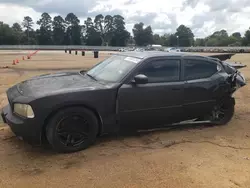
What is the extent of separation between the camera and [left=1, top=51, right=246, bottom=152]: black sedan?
14.3ft

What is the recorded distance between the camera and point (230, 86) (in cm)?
598

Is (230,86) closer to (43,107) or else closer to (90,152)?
(90,152)

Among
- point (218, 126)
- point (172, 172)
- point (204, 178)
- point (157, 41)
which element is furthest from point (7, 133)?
point (157, 41)

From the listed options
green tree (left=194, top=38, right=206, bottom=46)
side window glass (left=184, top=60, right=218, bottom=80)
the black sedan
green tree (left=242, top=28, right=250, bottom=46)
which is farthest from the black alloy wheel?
green tree (left=194, top=38, right=206, bottom=46)

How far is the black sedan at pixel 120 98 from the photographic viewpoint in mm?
4359

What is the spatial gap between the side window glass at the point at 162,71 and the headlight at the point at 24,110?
1865 mm

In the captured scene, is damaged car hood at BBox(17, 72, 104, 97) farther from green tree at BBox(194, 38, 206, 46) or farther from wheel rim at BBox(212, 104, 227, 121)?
green tree at BBox(194, 38, 206, 46)

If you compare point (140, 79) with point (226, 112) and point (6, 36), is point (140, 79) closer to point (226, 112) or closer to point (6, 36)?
point (226, 112)

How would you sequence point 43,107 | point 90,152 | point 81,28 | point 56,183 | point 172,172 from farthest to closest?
point 81,28 → point 90,152 → point 43,107 → point 172,172 → point 56,183

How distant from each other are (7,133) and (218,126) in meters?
3.99

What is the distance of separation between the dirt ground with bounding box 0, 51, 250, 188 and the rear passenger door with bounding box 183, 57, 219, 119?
470mm

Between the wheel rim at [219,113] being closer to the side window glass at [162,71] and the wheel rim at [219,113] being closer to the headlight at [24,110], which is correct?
the side window glass at [162,71]

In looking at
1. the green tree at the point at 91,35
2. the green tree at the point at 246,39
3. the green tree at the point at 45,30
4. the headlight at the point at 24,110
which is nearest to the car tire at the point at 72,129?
the headlight at the point at 24,110

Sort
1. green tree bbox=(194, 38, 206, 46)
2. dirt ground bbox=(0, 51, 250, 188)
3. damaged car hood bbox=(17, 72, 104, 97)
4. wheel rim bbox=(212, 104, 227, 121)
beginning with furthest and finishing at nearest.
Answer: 1. green tree bbox=(194, 38, 206, 46)
2. wheel rim bbox=(212, 104, 227, 121)
3. damaged car hood bbox=(17, 72, 104, 97)
4. dirt ground bbox=(0, 51, 250, 188)
